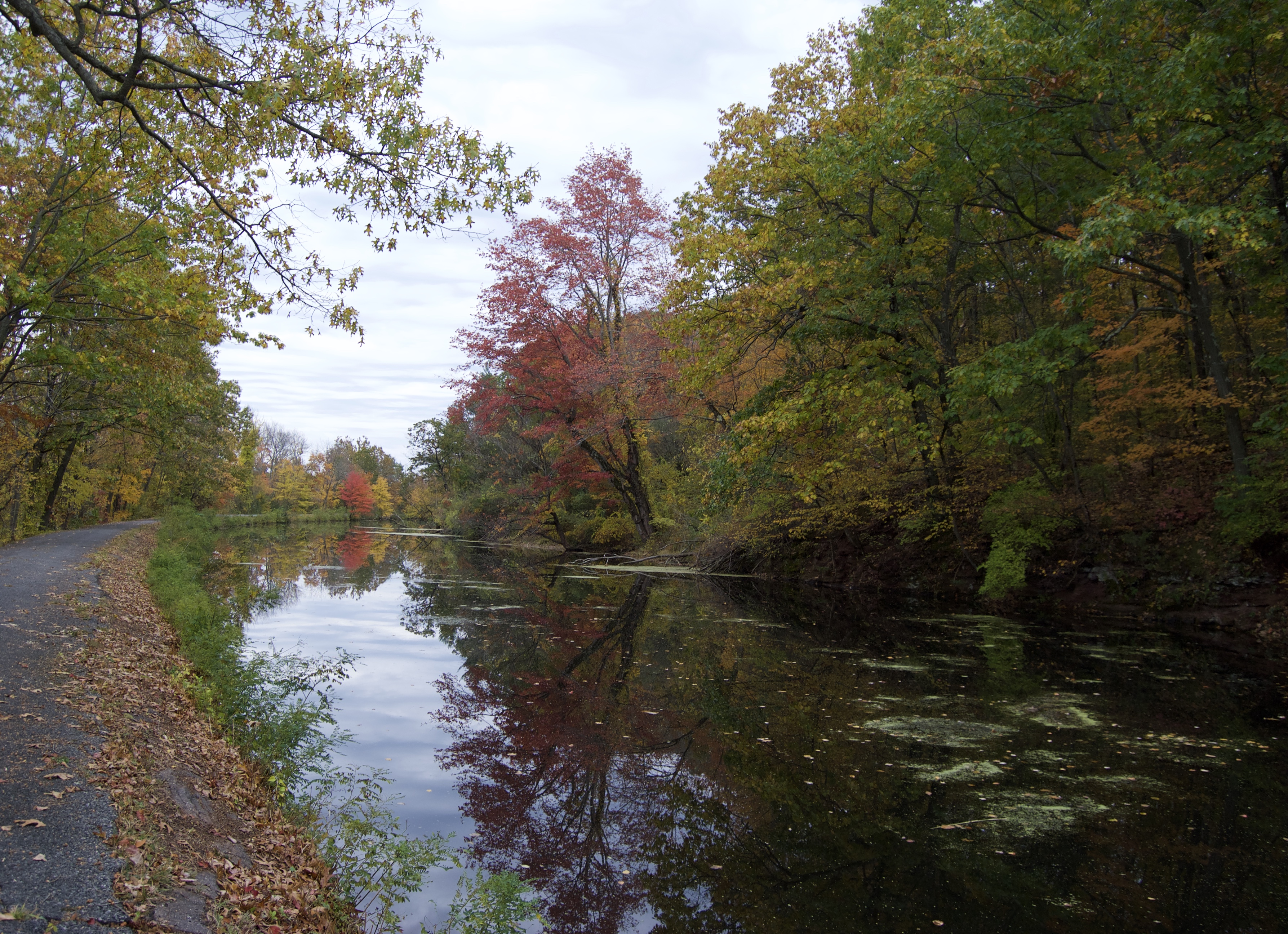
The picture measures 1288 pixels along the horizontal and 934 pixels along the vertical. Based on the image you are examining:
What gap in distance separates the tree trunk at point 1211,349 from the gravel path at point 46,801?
1584 centimetres

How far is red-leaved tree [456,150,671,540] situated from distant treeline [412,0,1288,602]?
134 inches

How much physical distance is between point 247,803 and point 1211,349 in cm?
1556

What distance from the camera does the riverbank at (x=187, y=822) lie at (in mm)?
3561

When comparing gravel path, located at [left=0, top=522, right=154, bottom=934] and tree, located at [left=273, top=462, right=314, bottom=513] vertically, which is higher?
tree, located at [left=273, top=462, right=314, bottom=513]

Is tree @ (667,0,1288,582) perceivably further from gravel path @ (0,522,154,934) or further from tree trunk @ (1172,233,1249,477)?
gravel path @ (0,522,154,934)

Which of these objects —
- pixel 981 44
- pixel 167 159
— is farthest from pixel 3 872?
pixel 981 44

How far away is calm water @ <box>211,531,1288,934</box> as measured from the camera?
446 cm

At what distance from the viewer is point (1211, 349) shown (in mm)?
12883

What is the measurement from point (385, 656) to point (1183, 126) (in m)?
15.0

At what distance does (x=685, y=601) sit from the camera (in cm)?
1823

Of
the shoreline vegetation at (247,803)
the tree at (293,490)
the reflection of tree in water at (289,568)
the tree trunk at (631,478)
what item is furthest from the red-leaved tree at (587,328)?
the tree at (293,490)

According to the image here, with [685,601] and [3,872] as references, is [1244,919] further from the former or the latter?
[685,601]

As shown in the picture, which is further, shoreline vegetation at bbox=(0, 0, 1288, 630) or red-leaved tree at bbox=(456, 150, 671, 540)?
red-leaved tree at bbox=(456, 150, 671, 540)

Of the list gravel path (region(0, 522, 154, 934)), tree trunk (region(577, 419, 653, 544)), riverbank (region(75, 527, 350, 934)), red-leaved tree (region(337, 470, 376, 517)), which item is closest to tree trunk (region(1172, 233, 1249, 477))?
riverbank (region(75, 527, 350, 934))
